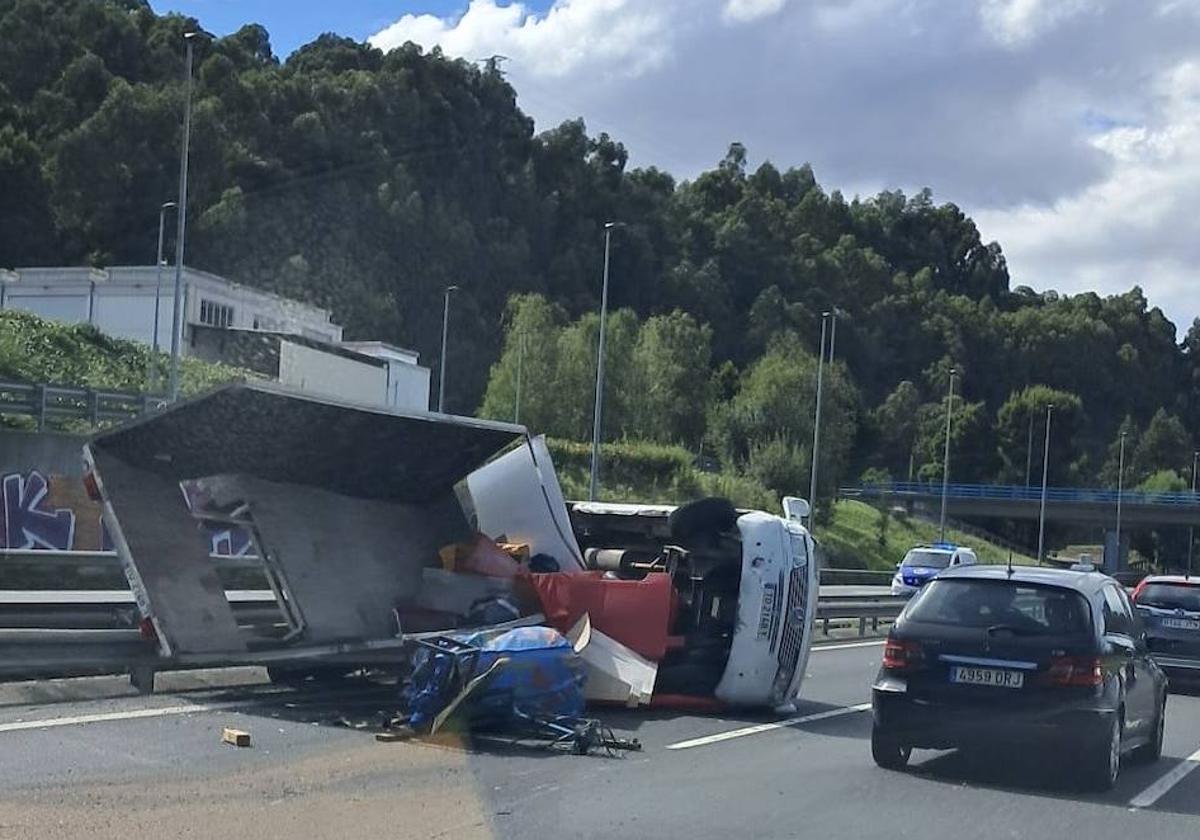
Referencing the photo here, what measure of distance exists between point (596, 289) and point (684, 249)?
13.8 meters

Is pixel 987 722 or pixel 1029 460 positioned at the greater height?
pixel 1029 460

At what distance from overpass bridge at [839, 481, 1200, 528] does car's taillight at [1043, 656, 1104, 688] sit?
7910cm

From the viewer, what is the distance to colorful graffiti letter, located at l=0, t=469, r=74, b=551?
102 ft

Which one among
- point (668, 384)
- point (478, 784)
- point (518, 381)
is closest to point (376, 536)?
point (478, 784)

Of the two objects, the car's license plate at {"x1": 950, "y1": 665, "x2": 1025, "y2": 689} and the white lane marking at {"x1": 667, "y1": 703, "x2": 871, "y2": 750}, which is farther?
the white lane marking at {"x1": 667, "y1": 703, "x2": 871, "y2": 750}

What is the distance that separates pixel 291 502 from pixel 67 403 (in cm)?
2351

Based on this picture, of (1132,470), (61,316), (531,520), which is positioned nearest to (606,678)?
(531,520)

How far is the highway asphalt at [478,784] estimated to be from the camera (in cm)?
848

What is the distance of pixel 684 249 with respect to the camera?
362 feet

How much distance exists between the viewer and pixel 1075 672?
35.6 feet

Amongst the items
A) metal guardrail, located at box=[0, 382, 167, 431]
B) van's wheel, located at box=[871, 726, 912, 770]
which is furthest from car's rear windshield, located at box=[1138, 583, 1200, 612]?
metal guardrail, located at box=[0, 382, 167, 431]

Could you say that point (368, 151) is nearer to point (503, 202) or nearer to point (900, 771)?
point (503, 202)

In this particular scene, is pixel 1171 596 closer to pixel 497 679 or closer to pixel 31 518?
pixel 497 679

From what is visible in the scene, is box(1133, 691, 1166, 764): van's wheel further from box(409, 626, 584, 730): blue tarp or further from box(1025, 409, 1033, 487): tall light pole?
box(1025, 409, 1033, 487): tall light pole
